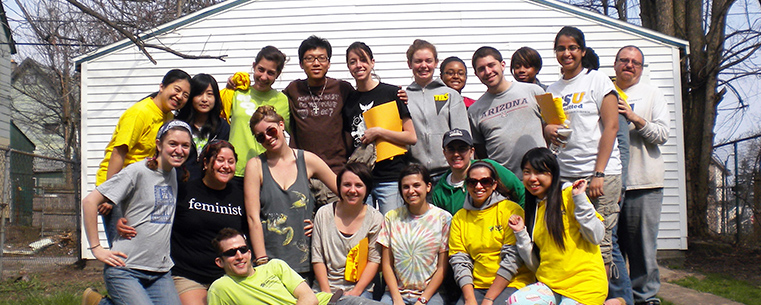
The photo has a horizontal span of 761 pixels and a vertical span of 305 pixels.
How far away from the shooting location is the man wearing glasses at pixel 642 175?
423cm

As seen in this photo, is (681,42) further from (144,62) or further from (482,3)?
(144,62)

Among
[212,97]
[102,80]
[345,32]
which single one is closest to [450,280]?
[212,97]

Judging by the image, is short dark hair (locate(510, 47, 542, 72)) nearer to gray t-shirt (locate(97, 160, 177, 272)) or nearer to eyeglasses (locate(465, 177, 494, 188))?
eyeglasses (locate(465, 177, 494, 188))

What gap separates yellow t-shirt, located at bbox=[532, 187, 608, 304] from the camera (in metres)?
3.30

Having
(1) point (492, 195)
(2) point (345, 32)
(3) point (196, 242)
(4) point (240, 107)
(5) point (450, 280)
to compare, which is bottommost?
(5) point (450, 280)

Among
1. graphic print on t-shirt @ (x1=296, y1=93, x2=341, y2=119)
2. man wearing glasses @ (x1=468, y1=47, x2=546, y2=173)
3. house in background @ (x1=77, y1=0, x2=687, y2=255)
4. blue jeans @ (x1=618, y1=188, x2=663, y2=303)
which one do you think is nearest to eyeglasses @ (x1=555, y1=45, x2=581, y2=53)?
man wearing glasses @ (x1=468, y1=47, x2=546, y2=173)

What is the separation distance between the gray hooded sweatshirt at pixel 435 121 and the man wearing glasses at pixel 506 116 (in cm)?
18

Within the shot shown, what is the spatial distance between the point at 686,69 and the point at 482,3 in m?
3.87

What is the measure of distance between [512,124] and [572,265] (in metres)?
1.13

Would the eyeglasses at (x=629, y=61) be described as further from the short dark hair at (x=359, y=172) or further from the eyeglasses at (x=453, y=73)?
the short dark hair at (x=359, y=172)

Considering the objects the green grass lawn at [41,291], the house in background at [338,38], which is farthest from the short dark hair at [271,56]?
the house in background at [338,38]

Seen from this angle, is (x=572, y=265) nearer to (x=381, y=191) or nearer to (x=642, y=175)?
(x=642, y=175)

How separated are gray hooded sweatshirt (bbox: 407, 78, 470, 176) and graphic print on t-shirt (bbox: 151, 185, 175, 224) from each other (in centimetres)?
171

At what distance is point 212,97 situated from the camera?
13.5 ft
